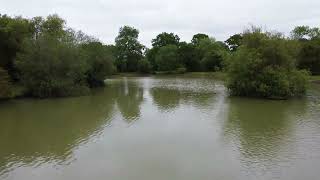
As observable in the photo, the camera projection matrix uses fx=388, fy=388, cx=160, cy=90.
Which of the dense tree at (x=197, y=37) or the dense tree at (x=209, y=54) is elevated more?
the dense tree at (x=197, y=37)

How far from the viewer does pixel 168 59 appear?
278 feet

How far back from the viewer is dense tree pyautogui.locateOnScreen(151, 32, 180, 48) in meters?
98.3

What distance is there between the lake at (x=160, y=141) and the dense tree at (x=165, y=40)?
69590 millimetres

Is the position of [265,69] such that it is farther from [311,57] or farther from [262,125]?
[311,57]

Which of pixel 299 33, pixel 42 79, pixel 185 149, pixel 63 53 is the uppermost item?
pixel 299 33

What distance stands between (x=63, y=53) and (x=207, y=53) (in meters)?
50.7

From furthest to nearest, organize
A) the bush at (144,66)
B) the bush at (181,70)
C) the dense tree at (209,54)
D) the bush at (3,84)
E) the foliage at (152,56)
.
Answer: the foliage at (152,56) → the bush at (144,66) → the bush at (181,70) → the dense tree at (209,54) → the bush at (3,84)

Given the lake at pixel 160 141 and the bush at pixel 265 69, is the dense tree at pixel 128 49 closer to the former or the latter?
the bush at pixel 265 69

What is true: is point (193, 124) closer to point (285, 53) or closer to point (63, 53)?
point (285, 53)

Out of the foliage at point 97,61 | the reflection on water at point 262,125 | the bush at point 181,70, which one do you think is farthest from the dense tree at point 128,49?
the reflection on water at point 262,125

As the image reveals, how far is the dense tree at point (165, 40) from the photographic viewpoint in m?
98.3

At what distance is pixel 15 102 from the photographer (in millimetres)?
30984

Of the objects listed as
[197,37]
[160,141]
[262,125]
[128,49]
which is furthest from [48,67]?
[197,37]

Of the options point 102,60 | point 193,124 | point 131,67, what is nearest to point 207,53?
point 131,67
